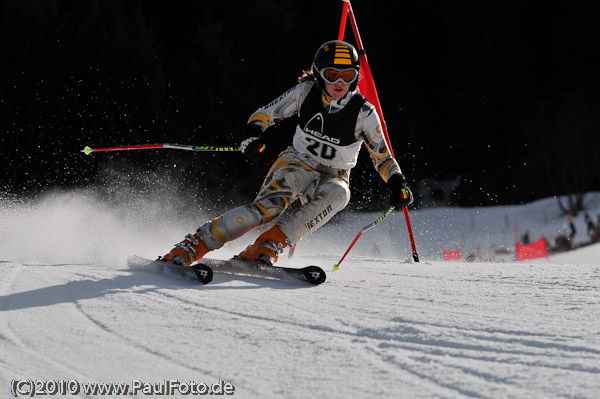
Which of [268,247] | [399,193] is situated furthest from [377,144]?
[268,247]

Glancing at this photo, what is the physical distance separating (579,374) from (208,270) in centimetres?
195

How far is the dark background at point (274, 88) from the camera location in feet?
63.0

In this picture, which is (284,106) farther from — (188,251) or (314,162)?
(188,251)

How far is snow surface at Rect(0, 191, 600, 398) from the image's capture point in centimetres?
177

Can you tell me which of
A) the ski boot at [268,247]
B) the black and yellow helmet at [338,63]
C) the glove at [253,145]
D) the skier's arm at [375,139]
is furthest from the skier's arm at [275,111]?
the ski boot at [268,247]

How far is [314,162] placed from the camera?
405cm

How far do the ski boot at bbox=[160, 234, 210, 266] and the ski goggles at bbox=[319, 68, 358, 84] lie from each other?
4.12ft

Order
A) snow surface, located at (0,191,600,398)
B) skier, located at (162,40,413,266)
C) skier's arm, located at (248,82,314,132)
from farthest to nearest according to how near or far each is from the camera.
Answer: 1. skier's arm, located at (248,82,314,132)
2. skier, located at (162,40,413,266)
3. snow surface, located at (0,191,600,398)

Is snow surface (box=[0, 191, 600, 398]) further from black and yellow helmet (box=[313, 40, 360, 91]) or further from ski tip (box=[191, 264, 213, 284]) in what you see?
black and yellow helmet (box=[313, 40, 360, 91])

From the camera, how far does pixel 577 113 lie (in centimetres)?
2202

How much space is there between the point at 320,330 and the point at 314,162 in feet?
6.31

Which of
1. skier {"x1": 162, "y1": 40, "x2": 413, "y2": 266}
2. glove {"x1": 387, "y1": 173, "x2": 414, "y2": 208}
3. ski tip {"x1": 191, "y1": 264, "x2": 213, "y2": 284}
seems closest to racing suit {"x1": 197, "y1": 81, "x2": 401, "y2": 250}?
skier {"x1": 162, "y1": 40, "x2": 413, "y2": 266}

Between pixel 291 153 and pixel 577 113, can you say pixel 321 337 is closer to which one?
pixel 291 153

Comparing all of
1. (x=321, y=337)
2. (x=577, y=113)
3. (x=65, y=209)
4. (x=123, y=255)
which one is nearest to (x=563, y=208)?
(x=577, y=113)
